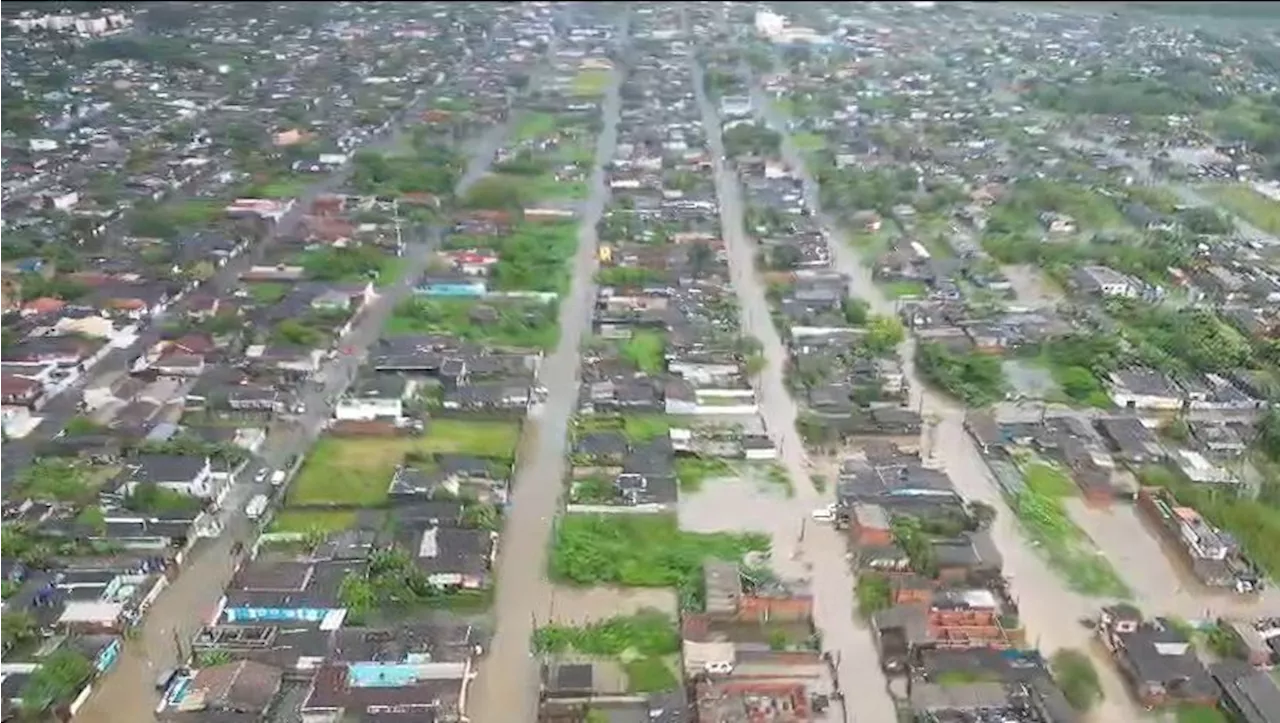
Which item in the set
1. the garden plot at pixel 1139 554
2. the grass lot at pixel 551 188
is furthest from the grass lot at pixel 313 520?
the grass lot at pixel 551 188

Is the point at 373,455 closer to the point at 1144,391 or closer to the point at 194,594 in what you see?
the point at 194,594

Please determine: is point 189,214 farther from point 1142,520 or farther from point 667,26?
point 667,26

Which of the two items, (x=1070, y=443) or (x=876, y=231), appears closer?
(x=1070, y=443)

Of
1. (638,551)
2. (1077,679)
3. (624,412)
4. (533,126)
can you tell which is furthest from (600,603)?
(533,126)

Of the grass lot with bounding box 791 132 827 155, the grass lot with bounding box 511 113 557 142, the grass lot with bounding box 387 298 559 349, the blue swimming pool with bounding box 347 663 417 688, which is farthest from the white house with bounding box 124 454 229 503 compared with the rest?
the grass lot with bounding box 791 132 827 155

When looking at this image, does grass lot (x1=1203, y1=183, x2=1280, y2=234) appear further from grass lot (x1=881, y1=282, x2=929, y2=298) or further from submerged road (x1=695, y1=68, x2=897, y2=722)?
submerged road (x1=695, y1=68, x2=897, y2=722)

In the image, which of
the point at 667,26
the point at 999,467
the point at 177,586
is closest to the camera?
the point at 177,586

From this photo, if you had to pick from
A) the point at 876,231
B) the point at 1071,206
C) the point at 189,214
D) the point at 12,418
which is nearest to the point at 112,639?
the point at 12,418
